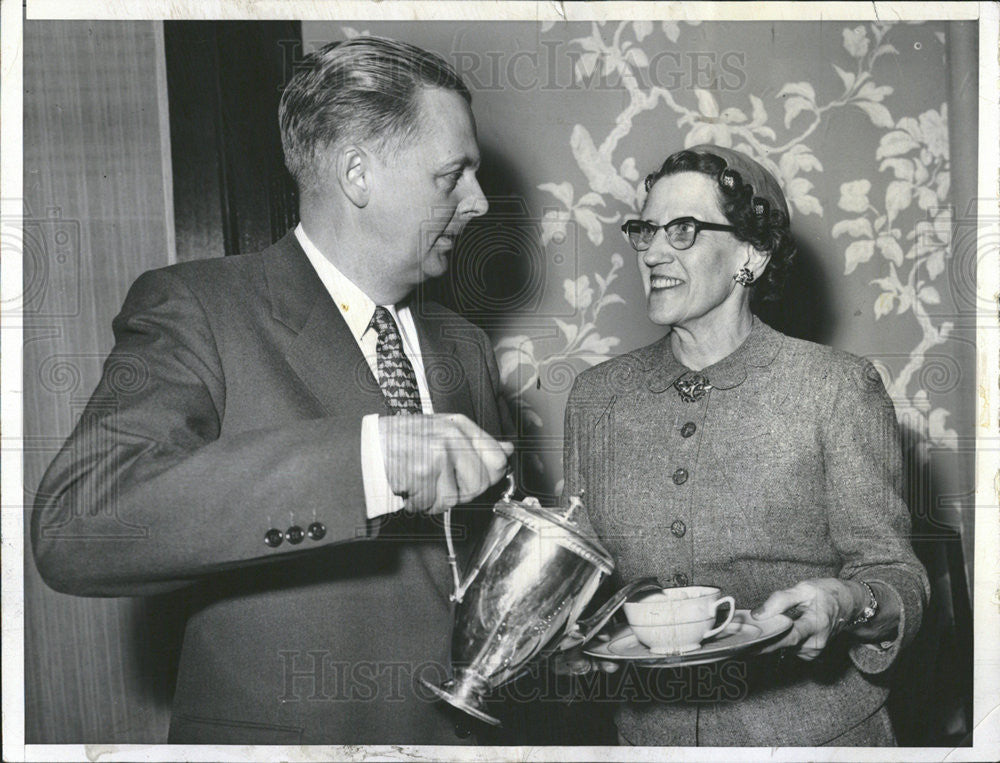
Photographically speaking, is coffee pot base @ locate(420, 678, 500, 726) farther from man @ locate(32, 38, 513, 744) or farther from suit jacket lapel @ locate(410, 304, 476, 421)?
suit jacket lapel @ locate(410, 304, 476, 421)

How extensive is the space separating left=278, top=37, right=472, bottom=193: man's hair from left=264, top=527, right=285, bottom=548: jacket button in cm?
42

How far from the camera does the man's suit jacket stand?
1.09 m

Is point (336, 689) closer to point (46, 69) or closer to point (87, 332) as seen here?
point (87, 332)

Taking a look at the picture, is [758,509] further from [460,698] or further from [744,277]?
[460,698]

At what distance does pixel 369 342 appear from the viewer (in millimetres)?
1218

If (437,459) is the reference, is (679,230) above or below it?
above

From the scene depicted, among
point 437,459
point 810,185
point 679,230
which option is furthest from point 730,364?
point 437,459

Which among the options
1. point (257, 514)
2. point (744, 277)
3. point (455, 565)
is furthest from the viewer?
point (744, 277)

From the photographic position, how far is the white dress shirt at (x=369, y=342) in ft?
3.63

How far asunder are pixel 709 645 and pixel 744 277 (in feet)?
1.47

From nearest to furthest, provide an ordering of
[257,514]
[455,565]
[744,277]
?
[257,514] < [455,565] < [744,277]

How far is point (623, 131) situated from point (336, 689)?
0.78 meters

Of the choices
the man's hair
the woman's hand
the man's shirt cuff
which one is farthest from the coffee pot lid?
the man's hair

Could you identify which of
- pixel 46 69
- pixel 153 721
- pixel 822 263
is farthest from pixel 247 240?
pixel 822 263
